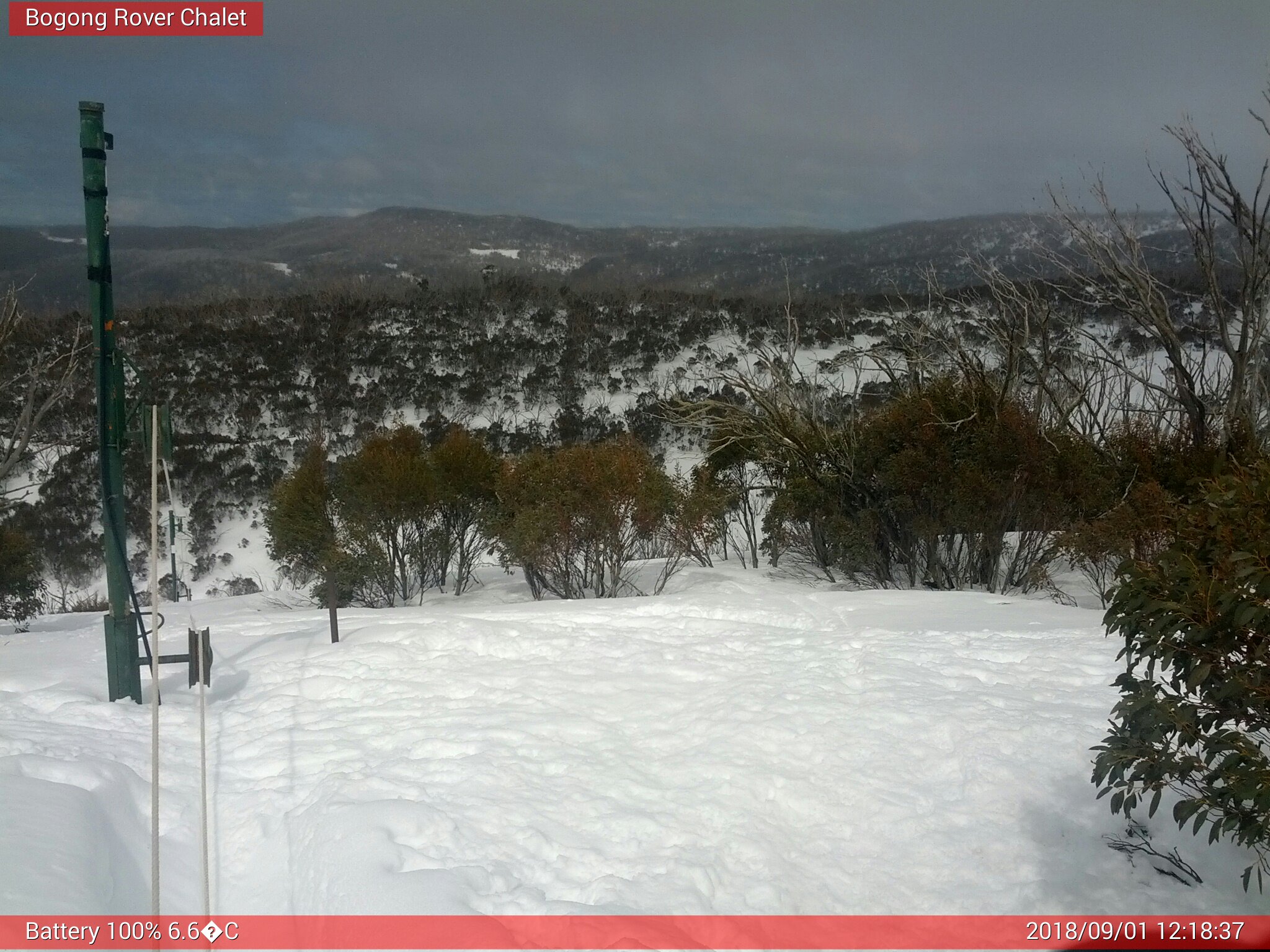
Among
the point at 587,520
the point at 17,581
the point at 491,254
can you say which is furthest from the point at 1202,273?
the point at 491,254

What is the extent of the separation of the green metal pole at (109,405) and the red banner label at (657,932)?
9.68 ft

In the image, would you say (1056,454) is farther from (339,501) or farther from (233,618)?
(339,501)

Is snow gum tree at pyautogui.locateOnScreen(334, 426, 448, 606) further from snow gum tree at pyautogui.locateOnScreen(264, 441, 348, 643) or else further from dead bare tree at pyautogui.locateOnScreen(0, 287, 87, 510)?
dead bare tree at pyautogui.locateOnScreen(0, 287, 87, 510)

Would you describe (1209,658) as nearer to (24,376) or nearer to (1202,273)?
(1202,273)

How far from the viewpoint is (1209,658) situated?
3.01 meters

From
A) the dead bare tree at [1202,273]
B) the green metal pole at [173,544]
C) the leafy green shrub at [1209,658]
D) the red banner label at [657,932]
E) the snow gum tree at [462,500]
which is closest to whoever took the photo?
the leafy green shrub at [1209,658]

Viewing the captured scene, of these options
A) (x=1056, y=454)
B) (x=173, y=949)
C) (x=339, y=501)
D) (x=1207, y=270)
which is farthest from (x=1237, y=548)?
(x=339, y=501)

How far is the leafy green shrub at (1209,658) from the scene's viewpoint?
2.78m

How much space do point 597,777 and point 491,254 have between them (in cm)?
5383

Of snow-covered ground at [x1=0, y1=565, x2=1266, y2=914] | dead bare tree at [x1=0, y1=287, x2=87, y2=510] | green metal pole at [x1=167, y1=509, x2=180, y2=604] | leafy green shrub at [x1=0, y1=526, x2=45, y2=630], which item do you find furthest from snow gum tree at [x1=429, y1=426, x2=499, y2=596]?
snow-covered ground at [x1=0, y1=565, x2=1266, y2=914]

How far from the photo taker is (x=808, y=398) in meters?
15.7

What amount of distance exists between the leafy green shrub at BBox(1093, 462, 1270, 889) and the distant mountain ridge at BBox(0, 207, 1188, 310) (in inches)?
941

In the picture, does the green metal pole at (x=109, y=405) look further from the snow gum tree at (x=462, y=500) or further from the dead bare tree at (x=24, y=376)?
the snow gum tree at (x=462, y=500)

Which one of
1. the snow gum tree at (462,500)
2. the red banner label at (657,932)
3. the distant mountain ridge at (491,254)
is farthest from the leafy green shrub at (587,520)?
the distant mountain ridge at (491,254)
